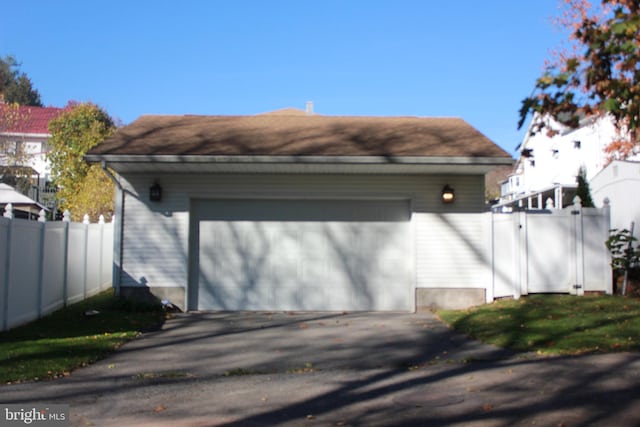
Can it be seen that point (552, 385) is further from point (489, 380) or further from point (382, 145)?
point (382, 145)

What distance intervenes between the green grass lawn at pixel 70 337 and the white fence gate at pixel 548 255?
6.84 metres

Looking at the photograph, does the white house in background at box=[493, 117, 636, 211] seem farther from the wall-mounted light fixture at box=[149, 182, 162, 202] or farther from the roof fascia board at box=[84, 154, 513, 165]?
the wall-mounted light fixture at box=[149, 182, 162, 202]

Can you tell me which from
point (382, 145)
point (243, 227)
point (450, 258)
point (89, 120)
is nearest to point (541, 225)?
point (450, 258)

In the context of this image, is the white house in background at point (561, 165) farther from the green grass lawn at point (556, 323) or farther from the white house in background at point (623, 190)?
the green grass lawn at point (556, 323)

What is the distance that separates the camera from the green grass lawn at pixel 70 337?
7.32 m

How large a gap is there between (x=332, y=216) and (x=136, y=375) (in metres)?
6.52

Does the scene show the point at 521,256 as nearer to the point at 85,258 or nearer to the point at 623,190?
the point at 623,190

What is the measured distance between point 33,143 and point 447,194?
39987 millimetres

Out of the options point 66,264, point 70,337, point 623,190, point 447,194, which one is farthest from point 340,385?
point 623,190

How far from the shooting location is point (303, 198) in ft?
42.3

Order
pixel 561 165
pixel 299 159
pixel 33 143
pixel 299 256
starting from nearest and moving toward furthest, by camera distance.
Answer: pixel 299 159 < pixel 299 256 < pixel 561 165 < pixel 33 143

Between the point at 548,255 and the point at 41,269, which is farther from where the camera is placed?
the point at 548,255

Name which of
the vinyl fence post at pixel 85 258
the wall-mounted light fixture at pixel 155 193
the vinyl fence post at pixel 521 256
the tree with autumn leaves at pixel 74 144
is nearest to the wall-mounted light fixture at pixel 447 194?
the vinyl fence post at pixel 521 256

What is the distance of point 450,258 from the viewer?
41.8ft
